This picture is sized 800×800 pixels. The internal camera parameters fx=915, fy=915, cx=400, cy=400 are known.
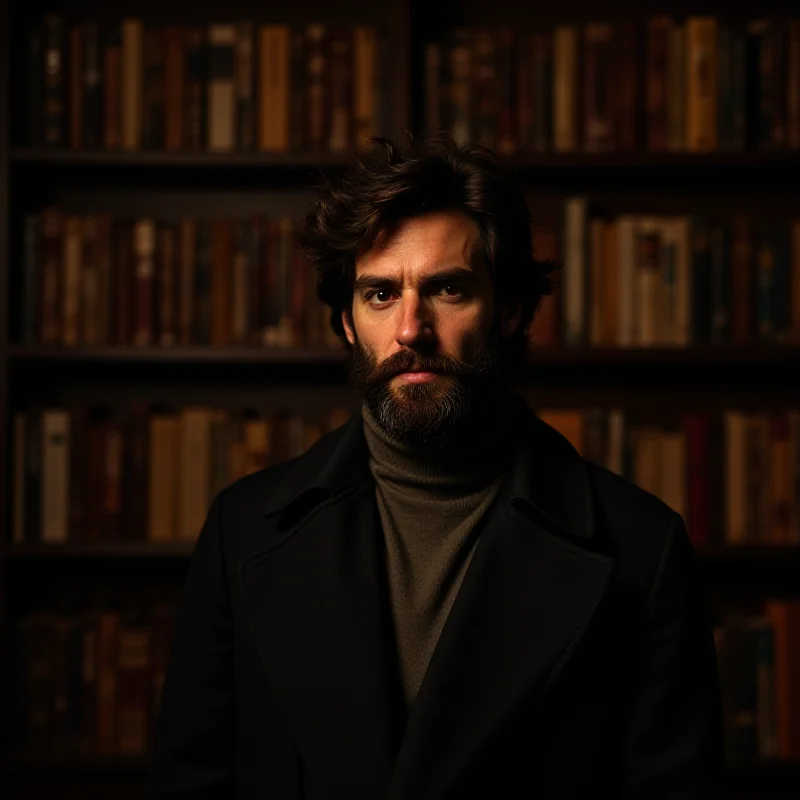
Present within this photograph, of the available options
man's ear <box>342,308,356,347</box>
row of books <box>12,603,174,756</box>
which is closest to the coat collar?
man's ear <box>342,308,356,347</box>

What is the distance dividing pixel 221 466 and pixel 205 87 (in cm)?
84

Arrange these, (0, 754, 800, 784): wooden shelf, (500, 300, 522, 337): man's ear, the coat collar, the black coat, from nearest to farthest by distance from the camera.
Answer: the black coat → the coat collar → (500, 300, 522, 337): man's ear → (0, 754, 800, 784): wooden shelf

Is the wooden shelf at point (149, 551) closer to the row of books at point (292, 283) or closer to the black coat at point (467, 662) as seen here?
the row of books at point (292, 283)

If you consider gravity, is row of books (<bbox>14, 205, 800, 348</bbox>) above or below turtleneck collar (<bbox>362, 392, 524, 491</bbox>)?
above

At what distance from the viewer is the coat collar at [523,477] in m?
1.16

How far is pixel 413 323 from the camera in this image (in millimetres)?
1119

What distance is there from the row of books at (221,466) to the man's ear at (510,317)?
72 centimetres

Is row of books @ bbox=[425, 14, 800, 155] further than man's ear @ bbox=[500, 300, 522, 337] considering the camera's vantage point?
Yes

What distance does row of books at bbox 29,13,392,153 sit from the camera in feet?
6.55

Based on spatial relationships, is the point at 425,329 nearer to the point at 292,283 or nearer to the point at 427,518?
the point at 427,518

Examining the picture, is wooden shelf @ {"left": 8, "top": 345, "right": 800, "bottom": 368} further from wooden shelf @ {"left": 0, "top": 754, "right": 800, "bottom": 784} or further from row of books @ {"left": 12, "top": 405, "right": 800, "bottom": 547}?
wooden shelf @ {"left": 0, "top": 754, "right": 800, "bottom": 784}

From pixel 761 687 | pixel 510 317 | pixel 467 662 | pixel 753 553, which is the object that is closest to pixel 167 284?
pixel 510 317

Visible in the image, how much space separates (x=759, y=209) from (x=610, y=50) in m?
0.56

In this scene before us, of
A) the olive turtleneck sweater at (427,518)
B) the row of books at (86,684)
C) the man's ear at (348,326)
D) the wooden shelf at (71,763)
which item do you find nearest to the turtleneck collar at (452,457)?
the olive turtleneck sweater at (427,518)
